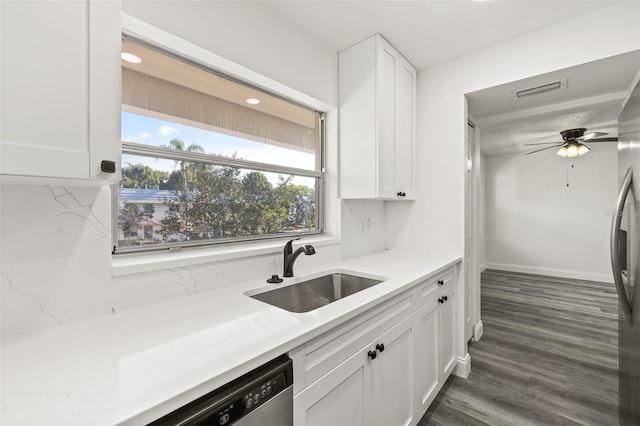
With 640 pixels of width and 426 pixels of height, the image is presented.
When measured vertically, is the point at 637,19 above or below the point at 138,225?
above

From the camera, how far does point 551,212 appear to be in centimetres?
525

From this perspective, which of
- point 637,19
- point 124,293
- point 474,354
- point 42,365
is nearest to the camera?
point 42,365

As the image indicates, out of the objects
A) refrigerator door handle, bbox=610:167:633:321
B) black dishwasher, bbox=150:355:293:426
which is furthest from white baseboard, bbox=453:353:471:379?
black dishwasher, bbox=150:355:293:426

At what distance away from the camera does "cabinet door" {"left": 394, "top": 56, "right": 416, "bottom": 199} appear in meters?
2.23

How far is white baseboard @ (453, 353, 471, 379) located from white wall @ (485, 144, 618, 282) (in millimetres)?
4266

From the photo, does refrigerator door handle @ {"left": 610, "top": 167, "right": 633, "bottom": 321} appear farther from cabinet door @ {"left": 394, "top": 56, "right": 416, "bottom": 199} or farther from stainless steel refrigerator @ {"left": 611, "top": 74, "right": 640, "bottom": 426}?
cabinet door @ {"left": 394, "top": 56, "right": 416, "bottom": 199}

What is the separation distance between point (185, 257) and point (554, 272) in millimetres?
6337

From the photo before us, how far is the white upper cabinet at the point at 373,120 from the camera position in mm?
2023

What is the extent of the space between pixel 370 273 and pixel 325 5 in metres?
1.61

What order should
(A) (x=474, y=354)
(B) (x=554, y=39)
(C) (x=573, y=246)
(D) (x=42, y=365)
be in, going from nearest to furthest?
(D) (x=42, y=365) < (B) (x=554, y=39) < (A) (x=474, y=354) < (C) (x=573, y=246)

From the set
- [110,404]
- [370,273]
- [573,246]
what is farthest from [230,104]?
[573,246]

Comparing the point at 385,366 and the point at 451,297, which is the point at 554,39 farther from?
the point at 385,366

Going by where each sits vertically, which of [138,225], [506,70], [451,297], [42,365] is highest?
[506,70]

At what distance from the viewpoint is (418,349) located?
1646 mm
